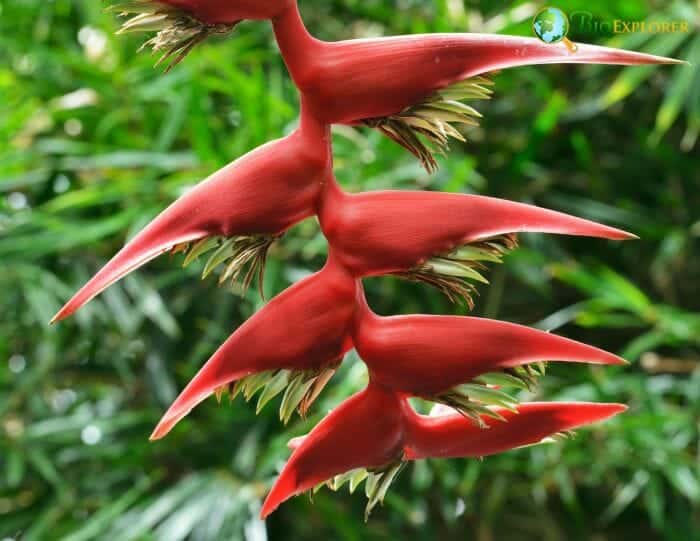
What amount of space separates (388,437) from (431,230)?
0.04 meters

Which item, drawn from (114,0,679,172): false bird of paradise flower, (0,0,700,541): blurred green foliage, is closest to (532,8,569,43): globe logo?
(114,0,679,172): false bird of paradise flower

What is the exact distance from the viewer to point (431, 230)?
0.15 m

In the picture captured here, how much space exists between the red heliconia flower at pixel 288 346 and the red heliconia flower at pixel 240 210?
0.01 metres

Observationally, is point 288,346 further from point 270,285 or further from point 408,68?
point 270,285

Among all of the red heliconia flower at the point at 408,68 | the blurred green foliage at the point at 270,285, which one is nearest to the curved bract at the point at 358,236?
the red heliconia flower at the point at 408,68

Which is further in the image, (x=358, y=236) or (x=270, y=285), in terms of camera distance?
(x=270, y=285)

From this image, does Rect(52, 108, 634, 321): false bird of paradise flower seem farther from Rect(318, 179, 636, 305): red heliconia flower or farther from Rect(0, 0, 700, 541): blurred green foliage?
Rect(0, 0, 700, 541): blurred green foliage

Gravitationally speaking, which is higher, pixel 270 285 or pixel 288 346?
pixel 288 346

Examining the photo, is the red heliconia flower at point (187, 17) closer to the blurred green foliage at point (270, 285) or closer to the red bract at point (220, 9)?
the red bract at point (220, 9)

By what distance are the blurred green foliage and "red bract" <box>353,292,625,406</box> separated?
75cm

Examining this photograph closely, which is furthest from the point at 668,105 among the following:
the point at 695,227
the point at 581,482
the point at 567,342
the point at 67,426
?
the point at 567,342

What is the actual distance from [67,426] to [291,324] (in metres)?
0.94

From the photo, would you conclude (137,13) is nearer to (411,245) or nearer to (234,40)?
(411,245)

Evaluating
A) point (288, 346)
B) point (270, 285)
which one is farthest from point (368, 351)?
point (270, 285)
